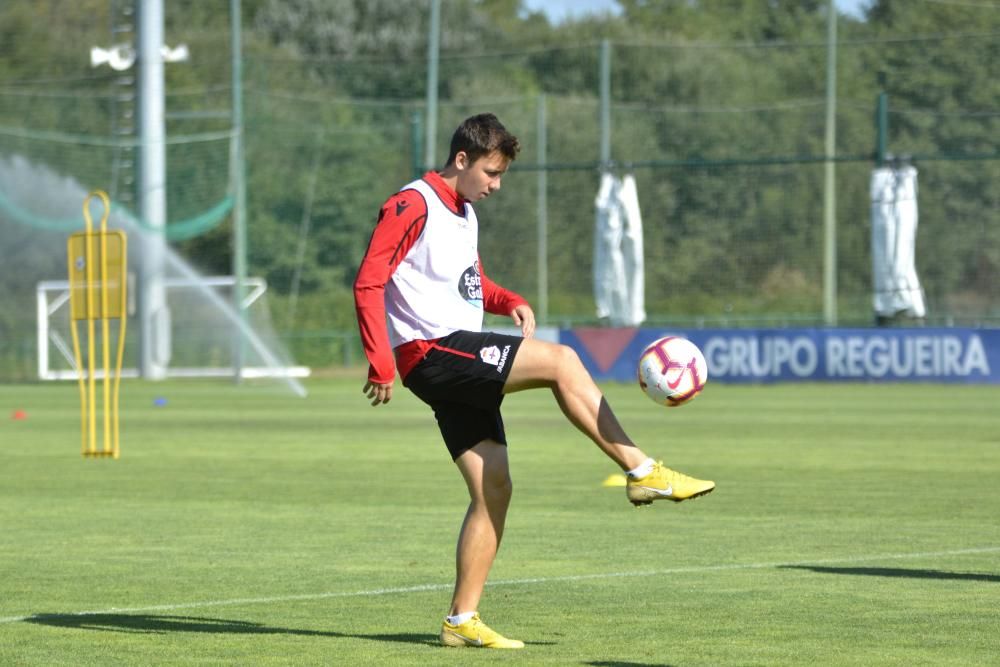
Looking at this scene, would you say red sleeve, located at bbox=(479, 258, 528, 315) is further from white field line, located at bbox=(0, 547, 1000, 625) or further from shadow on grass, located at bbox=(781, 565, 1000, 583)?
shadow on grass, located at bbox=(781, 565, 1000, 583)

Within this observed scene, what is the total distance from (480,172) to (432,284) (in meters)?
0.47

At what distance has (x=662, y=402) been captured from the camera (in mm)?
8172

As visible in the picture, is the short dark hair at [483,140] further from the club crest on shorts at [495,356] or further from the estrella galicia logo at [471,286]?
the club crest on shorts at [495,356]

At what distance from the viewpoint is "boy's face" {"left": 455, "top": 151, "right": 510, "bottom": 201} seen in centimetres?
750

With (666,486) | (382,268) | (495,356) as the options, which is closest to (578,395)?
(495,356)

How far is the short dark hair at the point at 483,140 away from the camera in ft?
24.5

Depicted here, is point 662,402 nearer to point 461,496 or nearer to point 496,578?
point 496,578

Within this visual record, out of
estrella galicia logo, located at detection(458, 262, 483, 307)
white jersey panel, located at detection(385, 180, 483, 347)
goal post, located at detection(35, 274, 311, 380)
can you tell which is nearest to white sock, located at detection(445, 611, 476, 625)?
white jersey panel, located at detection(385, 180, 483, 347)

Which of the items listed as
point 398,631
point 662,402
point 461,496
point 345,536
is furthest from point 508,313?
point 461,496

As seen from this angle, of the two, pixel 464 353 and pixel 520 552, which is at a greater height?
pixel 464 353

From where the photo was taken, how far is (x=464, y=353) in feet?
24.2

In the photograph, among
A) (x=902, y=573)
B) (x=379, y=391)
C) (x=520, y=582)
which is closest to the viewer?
(x=379, y=391)

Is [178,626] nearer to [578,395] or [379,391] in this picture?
[379,391]

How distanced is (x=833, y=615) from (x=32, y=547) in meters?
5.12
